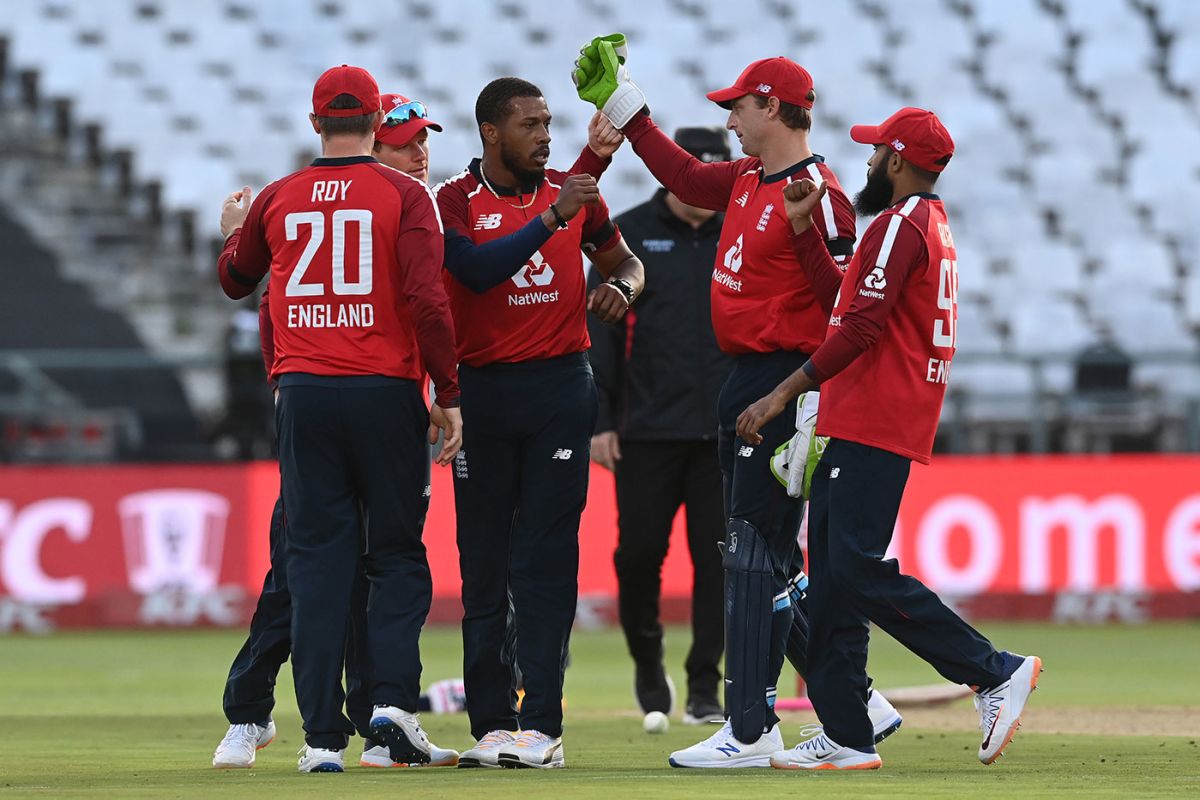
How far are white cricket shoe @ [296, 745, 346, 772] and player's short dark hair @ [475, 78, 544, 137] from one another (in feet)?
6.42

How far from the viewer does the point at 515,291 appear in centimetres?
597

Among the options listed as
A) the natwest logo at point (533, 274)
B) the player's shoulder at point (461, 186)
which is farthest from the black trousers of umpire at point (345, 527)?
the player's shoulder at point (461, 186)

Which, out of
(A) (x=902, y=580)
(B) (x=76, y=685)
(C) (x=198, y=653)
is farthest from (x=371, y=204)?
(C) (x=198, y=653)

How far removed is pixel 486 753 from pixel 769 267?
66.7 inches

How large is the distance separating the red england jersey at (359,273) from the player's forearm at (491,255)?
21cm

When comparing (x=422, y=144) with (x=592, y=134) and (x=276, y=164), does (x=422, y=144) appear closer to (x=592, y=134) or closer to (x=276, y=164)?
(x=592, y=134)

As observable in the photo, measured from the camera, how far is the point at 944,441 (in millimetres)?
13875

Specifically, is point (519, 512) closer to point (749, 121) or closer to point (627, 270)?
point (627, 270)

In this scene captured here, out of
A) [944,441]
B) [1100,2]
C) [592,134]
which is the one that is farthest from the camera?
[1100,2]

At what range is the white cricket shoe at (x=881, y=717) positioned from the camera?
6.14m

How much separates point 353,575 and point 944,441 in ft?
28.7

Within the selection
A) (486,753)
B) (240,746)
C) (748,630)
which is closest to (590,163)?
(748,630)

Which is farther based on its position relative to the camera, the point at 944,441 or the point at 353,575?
the point at 944,441

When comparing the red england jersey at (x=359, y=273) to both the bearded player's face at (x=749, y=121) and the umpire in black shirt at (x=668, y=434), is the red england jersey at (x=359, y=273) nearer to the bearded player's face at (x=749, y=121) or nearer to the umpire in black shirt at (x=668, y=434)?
the bearded player's face at (x=749, y=121)
